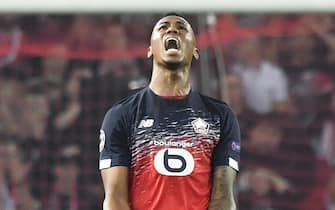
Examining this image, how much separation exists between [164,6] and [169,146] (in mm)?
2084

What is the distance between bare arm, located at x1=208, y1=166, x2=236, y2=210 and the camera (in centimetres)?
338

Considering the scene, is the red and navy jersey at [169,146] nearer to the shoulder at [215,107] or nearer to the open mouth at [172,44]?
the shoulder at [215,107]

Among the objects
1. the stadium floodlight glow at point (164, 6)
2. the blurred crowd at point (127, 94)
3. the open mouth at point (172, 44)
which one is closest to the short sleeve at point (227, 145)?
the open mouth at point (172, 44)

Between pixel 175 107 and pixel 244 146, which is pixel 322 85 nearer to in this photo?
pixel 244 146

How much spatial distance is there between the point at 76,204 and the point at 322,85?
1.64 m

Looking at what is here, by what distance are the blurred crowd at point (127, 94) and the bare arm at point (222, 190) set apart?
2.48 m

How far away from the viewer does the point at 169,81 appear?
346 cm

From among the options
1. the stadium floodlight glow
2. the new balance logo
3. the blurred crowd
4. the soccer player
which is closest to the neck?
the soccer player

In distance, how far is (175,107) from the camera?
345 centimetres

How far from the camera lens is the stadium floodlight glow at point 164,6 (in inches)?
211

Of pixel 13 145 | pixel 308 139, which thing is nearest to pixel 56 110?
pixel 13 145

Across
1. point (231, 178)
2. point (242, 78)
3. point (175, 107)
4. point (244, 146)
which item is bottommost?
point (231, 178)

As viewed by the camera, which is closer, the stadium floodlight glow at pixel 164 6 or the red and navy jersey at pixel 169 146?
the red and navy jersey at pixel 169 146

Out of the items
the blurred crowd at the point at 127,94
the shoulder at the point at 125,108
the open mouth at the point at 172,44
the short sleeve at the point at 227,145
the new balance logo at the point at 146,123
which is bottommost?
the short sleeve at the point at 227,145
